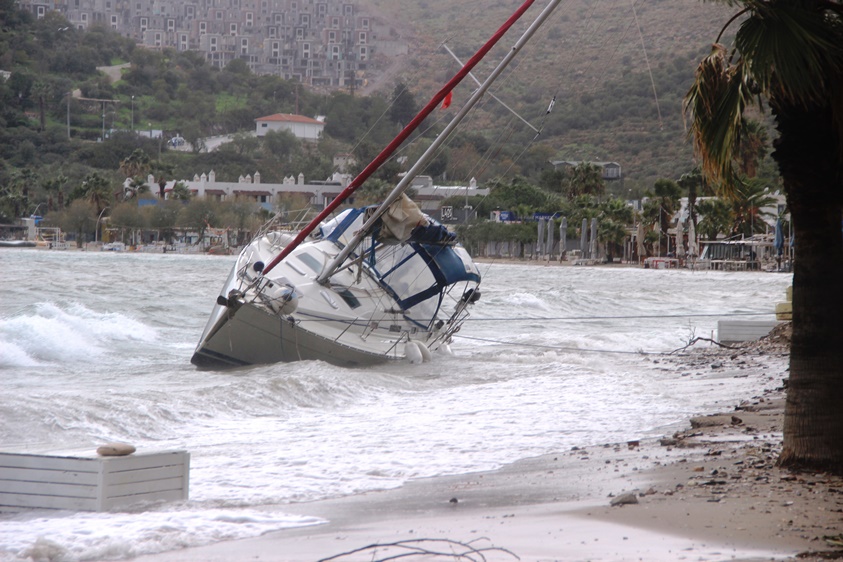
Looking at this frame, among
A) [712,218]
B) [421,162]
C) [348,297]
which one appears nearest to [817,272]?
[421,162]

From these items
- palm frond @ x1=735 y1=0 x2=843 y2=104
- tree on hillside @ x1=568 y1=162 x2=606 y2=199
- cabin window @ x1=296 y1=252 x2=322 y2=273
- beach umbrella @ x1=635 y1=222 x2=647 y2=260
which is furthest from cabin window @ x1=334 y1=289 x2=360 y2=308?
tree on hillside @ x1=568 y1=162 x2=606 y2=199

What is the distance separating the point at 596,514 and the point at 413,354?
40.6 ft

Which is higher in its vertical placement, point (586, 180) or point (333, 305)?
point (586, 180)

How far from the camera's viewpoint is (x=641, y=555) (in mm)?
5988

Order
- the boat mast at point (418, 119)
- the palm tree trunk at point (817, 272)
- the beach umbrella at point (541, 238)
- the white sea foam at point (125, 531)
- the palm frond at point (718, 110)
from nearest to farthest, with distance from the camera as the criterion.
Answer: the white sea foam at point (125, 531), the palm tree trunk at point (817, 272), the palm frond at point (718, 110), the boat mast at point (418, 119), the beach umbrella at point (541, 238)

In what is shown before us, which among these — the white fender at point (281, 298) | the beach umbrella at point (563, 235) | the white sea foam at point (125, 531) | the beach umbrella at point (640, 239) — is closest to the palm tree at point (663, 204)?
the beach umbrella at point (640, 239)

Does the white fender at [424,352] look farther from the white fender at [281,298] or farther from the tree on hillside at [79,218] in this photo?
the tree on hillside at [79,218]

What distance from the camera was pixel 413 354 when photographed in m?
19.4

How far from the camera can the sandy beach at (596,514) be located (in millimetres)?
6164

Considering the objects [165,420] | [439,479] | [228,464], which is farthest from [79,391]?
[439,479]

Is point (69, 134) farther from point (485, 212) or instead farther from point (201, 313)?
point (201, 313)

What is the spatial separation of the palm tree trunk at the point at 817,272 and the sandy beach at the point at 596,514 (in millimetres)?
328

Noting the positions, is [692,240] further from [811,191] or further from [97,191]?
[811,191]

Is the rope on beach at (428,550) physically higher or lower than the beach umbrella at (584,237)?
lower
